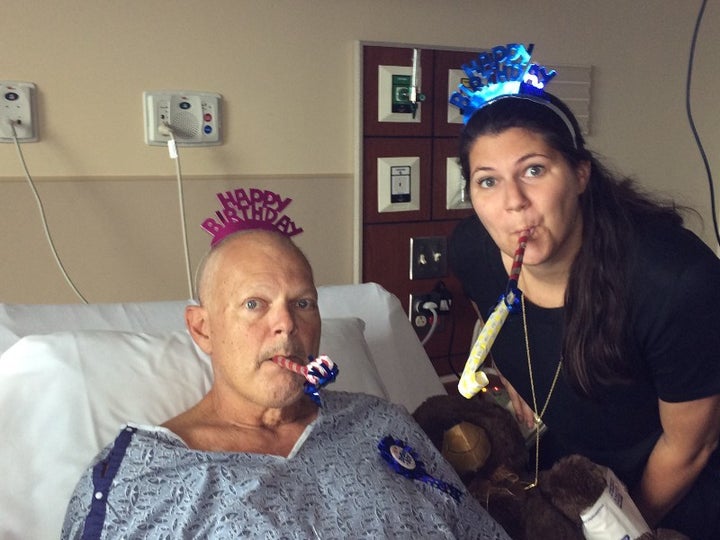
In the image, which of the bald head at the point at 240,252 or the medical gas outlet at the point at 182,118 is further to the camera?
the medical gas outlet at the point at 182,118

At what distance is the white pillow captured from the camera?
1.15 m

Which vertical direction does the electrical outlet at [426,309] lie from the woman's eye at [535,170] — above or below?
below

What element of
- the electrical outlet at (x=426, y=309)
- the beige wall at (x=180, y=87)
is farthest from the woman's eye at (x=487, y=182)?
the electrical outlet at (x=426, y=309)

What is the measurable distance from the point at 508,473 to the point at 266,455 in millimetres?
445

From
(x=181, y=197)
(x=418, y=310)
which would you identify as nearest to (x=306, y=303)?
(x=181, y=197)

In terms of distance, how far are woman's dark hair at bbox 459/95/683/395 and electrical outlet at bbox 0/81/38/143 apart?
878 millimetres

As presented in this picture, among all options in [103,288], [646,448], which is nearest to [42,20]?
[103,288]

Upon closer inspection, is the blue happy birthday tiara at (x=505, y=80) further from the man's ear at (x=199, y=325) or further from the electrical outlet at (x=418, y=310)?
the electrical outlet at (x=418, y=310)

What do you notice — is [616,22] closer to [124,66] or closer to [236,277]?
[124,66]

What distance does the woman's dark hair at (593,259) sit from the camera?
118cm

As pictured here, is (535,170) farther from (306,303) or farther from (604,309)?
(306,303)

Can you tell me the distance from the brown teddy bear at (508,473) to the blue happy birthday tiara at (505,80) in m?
0.51

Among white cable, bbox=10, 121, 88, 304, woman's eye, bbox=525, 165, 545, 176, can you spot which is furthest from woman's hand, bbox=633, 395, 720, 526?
white cable, bbox=10, 121, 88, 304

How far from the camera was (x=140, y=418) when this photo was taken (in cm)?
125
